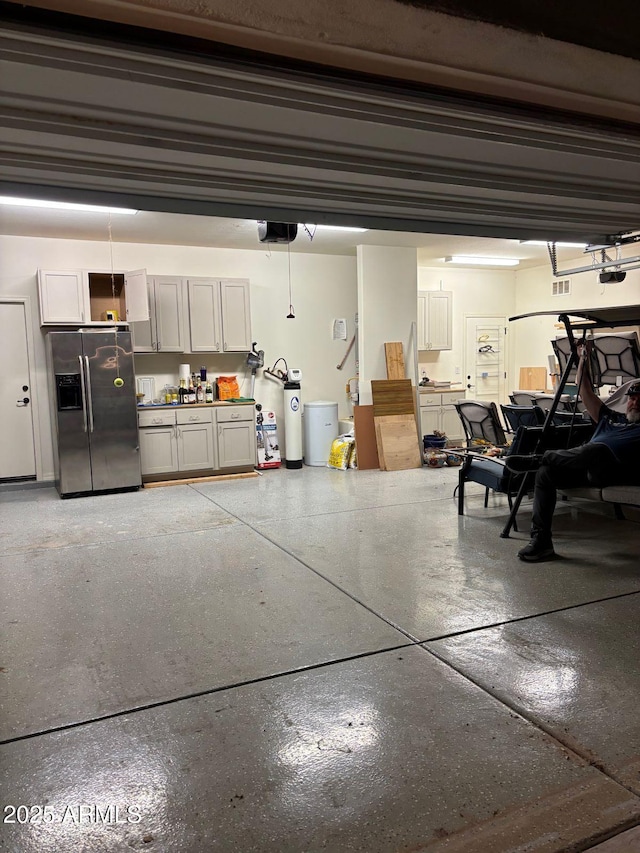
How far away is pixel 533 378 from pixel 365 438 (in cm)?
400

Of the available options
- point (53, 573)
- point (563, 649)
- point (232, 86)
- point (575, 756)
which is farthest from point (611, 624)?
point (53, 573)

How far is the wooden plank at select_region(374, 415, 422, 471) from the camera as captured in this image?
317 inches

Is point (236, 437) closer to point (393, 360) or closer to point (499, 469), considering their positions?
point (393, 360)

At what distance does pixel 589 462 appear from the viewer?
415cm

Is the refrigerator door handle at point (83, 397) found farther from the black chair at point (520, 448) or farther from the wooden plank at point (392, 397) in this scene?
the black chair at point (520, 448)

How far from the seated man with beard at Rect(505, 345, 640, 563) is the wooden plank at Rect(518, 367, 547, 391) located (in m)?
5.86

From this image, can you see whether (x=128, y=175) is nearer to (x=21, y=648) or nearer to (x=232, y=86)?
(x=232, y=86)

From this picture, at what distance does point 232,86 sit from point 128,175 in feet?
2.73

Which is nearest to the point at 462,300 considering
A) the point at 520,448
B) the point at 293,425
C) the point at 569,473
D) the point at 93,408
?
the point at 293,425

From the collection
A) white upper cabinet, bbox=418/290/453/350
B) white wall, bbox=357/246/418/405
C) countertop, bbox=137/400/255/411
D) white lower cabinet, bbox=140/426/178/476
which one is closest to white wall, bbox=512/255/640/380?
white upper cabinet, bbox=418/290/453/350

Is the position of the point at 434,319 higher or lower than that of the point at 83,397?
higher

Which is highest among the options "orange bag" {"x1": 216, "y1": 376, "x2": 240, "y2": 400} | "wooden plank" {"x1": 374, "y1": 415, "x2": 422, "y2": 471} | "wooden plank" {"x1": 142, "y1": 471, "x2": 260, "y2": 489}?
"orange bag" {"x1": 216, "y1": 376, "x2": 240, "y2": 400}

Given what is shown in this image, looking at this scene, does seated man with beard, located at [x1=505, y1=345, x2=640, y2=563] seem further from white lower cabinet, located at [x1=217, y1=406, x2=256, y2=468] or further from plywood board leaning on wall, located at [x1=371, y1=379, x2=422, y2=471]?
white lower cabinet, located at [x1=217, y1=406, x2=256, y2=468]

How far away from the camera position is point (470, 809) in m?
1.90
